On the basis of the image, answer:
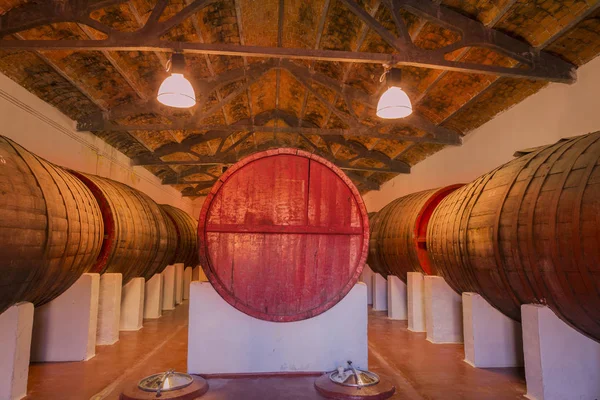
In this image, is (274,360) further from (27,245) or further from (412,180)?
(412,180)

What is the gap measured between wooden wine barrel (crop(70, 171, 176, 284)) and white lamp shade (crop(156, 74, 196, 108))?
1.67 meters

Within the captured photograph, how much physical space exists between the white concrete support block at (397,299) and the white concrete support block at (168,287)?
429cm

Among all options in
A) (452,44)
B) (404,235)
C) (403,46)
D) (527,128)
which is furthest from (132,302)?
(527,128)

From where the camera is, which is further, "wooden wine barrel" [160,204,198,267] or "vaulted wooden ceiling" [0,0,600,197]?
"wooden wine barrel" [160,204,198,267]

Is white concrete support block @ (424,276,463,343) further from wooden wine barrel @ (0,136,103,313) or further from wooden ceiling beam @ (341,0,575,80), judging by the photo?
wooden wine barrel @ (0,136,103,313)

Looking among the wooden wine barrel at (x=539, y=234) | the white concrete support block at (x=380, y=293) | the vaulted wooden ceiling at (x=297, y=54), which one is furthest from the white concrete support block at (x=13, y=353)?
the white concrete support block at (x=380, y=293)

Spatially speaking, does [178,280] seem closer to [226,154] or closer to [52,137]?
[226,154]

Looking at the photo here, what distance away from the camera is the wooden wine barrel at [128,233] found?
497 cm

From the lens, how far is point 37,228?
302 cm

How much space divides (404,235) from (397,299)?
1656 mm

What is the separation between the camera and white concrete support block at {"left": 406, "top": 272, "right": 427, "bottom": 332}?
6.04 m

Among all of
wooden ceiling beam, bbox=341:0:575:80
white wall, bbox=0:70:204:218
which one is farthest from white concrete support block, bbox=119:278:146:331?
wooden ceiling beam, bbox=341:0:575:80

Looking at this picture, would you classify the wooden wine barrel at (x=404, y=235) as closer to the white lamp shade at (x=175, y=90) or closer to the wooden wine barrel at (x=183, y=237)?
the white lamp shade at (x=175, y=90)

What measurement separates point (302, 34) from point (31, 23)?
378 centimetres
